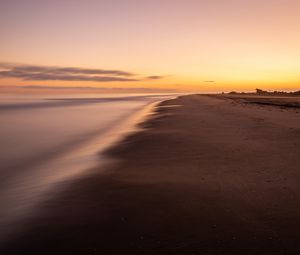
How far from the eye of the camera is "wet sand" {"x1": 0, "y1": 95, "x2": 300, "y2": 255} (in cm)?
422

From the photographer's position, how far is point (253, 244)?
4.13 metres

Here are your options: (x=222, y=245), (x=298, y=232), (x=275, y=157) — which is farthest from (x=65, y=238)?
(x=275, y=157)

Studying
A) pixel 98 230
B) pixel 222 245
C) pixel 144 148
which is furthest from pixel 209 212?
pixel 144 148

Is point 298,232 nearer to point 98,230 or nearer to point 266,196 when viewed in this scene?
point 266,196

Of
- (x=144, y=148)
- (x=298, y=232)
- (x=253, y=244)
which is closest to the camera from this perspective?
(x=253, y=244)

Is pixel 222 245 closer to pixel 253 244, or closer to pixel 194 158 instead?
pixel 253 244

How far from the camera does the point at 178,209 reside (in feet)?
17.7

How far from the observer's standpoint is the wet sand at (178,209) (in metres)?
4.22

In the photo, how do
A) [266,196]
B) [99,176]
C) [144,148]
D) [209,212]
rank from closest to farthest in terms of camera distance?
[209,212], [266,196], [99,176], [144,148]

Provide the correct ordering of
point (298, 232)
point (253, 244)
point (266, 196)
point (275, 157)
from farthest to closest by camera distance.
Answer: point (275, 157) → point (266, 196) → point (298, 232) → point (253, 244)

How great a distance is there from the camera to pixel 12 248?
4.27 m

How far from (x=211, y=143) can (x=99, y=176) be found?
5.06 metres

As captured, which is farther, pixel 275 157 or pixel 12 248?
pixel 275 157

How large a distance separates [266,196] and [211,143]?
565cm
